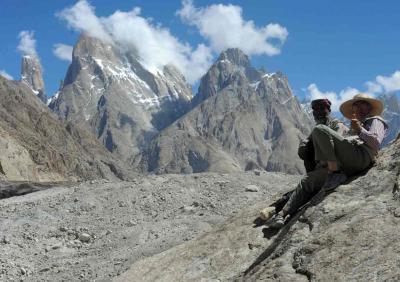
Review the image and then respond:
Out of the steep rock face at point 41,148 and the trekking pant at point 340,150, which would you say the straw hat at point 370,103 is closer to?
the trekking pant at point 340,150

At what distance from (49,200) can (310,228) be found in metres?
13.6

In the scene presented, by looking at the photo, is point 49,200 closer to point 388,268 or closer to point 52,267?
point 52,267

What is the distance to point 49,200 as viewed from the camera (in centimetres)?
1900

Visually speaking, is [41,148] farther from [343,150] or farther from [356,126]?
[356,126]

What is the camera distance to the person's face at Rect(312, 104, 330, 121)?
7.79 metres

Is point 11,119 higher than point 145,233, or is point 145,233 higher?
point 11,119

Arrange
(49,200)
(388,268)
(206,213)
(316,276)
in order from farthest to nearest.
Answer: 1. (49,200)
2. (206,213)
3. (316,276)
4. (388,268)

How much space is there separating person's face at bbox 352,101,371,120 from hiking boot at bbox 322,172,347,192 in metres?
0.89

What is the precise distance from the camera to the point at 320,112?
7.79m

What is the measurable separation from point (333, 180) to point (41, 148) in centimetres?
9029

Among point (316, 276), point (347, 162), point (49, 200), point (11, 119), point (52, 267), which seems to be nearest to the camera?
point (316, 276)

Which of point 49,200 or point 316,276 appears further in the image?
point 49,200

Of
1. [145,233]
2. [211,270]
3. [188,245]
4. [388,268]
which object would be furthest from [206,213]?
[388,268]

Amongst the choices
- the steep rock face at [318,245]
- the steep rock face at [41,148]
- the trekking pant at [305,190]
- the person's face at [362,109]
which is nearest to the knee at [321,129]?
the trekking pant at [305,190]
